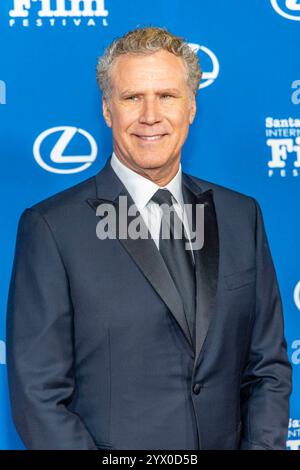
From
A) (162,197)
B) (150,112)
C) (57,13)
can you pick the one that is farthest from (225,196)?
(57,13)

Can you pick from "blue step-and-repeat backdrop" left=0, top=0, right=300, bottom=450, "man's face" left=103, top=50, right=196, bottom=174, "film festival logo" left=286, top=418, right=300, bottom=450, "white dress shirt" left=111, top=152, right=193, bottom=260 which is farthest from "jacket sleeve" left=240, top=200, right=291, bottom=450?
"film festival logo" left=286, top=418, right=300, bottom=450

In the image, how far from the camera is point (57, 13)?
2.41 m

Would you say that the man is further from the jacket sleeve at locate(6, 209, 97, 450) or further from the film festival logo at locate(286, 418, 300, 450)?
the film festival logo at locate(286, 418, 300, 450)

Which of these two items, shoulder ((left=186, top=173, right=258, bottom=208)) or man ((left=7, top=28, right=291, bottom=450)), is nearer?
man ((left=7, top=28, right=291, bottom=450))

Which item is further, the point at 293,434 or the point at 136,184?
the point at 293,434

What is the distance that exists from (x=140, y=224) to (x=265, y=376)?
468 millimetres

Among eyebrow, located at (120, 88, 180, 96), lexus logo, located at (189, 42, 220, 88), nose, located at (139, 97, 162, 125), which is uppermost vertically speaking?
lexus logo, located at (189, 42, 220, 88)

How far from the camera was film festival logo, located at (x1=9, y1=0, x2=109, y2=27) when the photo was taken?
2.40 meters

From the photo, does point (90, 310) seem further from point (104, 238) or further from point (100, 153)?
point (100, 153)

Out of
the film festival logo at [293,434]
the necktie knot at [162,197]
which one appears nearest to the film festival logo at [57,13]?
the necktie knot at [162,197]

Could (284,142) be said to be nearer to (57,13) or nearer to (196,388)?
(57,13)

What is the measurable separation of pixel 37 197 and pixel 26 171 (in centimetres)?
8

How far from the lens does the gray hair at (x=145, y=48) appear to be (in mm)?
1860

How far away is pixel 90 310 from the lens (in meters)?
1.77
